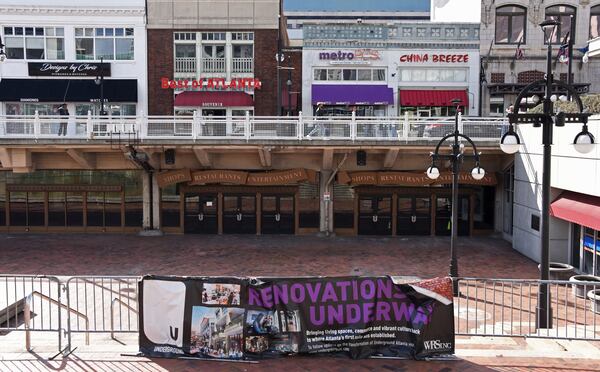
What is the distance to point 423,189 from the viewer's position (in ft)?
76.8

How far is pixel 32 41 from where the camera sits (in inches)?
1079

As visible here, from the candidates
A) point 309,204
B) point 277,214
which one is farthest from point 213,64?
point 309,204

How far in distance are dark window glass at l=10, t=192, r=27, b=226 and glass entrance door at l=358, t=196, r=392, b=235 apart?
14646 millimetres

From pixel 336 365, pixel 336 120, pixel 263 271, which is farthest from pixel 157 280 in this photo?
pixel 336 120

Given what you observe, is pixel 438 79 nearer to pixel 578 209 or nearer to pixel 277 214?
pixel 277 214

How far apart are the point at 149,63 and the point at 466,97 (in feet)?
52.9

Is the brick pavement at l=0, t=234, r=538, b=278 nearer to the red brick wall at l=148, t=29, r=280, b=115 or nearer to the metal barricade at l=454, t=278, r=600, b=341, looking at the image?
the metal barricade at l=454, t=278, r=600, b=341

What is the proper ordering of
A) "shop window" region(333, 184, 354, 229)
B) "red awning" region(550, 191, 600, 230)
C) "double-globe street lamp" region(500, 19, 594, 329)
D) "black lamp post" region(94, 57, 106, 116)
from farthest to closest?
"black lamp post" region(94, 57, 106, 116) → "shop window" region(333, 184, 354, 229) → "red awning" region(550, 191, 600, 230) → "double-globe street lamp" region(500, 19, 594, 329)

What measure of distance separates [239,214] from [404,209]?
281 inches

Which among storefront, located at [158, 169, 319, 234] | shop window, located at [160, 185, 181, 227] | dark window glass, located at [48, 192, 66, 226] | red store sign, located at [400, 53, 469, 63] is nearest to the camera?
storefront, located at [158, 169, 319, 234]

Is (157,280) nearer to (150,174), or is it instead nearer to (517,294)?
(517,294)

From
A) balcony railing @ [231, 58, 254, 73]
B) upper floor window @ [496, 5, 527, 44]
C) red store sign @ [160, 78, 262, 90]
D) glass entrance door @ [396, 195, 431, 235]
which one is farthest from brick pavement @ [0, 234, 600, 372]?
upper floor window @ [496, 5, 527, 44]

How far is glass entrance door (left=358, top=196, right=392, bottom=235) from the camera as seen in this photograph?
23.7 meters

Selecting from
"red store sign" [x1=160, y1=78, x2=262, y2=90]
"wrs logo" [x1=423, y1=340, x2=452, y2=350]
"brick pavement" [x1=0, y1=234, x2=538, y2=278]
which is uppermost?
"red store sign" [x1=160, y1=78, x2=262, y2=90]
